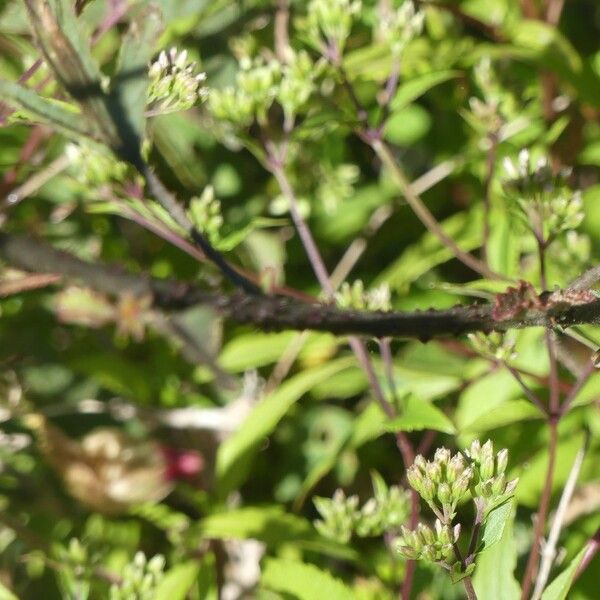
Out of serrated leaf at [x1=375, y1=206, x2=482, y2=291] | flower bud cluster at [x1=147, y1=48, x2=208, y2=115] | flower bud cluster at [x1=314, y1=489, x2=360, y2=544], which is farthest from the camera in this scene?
serrated leaf at [x1=375, y1=206, x2=482, y2=291]

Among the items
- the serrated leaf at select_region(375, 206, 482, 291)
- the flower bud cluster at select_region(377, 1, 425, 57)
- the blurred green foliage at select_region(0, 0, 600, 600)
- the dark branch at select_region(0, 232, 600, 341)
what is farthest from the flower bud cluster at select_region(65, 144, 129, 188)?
the serrated leaf at select_region(375, 206, 482, 291)

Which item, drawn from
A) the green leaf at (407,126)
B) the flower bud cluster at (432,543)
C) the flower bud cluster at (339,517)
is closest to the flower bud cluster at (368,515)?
the flower bud cluster at (339,517)

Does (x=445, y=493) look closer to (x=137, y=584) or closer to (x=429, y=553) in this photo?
(x=429, y=553)

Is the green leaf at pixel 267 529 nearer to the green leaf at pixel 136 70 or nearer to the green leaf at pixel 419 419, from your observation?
the green leaf at pixel 419 419

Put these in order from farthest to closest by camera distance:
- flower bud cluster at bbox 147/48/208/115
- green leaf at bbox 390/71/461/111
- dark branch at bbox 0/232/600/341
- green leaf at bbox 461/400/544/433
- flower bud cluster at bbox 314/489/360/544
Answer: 1. green leaf at bbox 390/71/461/111
2. flower bud cluster at bbox 314/489/360/544
3. green leaf at bbox 461/400/544/433
4. flower bud cluster at bbox 147/48/208/115
5. dark branch at bbox 0/232/600/341

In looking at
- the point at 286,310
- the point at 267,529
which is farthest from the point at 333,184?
the point at 286,310

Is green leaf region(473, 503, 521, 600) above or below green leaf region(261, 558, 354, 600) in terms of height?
above

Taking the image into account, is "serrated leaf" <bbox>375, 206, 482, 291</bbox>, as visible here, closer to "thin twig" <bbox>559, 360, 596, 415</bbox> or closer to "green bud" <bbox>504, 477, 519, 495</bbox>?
"thin twig" <bbox>559, 360, 596, 415</bbox>

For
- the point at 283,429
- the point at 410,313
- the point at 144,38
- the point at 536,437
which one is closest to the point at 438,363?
the point at 536,437
